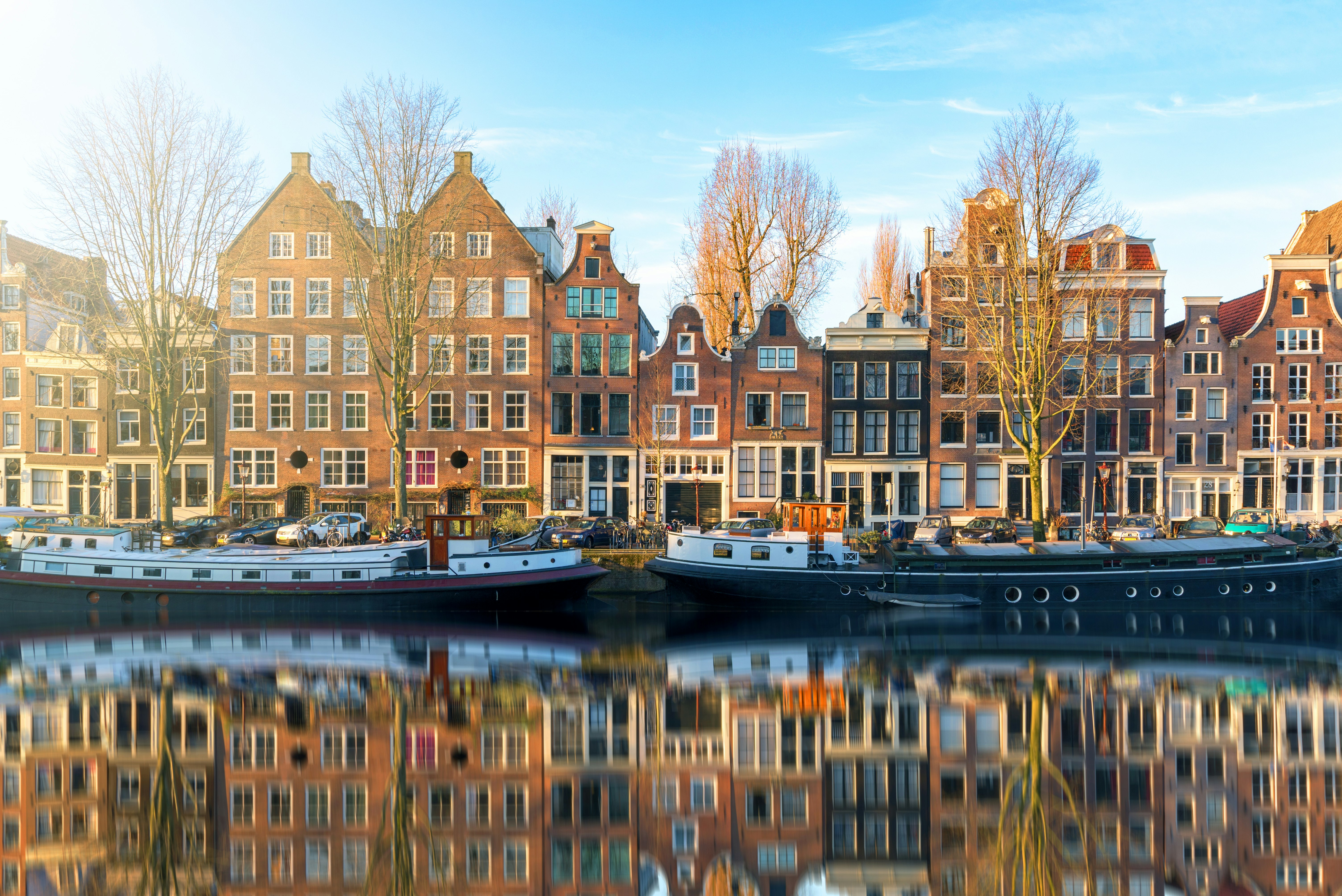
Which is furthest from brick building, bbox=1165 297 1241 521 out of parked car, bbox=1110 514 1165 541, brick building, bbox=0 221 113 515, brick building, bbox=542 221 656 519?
brick building, bbox=0 221 113 515

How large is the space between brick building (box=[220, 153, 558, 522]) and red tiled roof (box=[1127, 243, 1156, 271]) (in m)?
30.3

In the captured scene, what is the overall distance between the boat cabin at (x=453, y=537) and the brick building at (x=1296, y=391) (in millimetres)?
40731

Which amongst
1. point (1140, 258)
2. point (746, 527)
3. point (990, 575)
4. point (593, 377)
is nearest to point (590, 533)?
point (746, 527)

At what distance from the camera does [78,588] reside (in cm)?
3497

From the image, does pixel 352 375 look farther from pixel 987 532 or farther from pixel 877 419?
pixel 987 532

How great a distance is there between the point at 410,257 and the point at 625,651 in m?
22.9

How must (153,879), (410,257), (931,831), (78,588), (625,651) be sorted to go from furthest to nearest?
1. (410,257)
2. (78,588)
3. (625,651)
4. (931,831)
5. (153,879)

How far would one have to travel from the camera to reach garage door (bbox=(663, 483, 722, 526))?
49.8 metres

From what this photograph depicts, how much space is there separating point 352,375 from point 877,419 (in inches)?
1079

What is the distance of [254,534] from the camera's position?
4162 centimetres

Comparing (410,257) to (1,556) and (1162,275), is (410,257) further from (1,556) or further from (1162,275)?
(1162,275)

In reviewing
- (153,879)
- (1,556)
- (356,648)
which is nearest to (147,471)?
(1,556)

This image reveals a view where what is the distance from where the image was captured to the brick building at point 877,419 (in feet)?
166

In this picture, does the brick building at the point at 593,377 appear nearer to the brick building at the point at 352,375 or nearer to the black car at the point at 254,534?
the brick building at the point at 352,375
